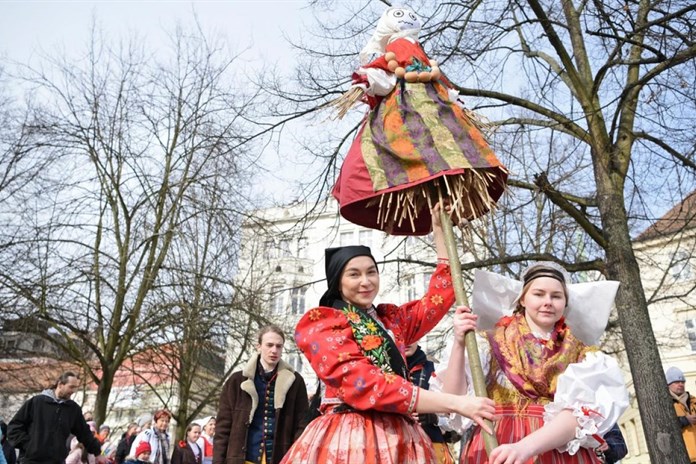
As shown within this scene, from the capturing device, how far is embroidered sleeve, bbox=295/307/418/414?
8.54 ft

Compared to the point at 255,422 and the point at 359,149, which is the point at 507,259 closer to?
the point at 255,422

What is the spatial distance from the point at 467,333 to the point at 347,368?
1.73 feet

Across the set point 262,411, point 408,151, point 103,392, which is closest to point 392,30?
Result: point 408,151

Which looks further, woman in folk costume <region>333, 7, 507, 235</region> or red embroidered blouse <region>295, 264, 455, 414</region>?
woman in folk costume <region>333, 7, 507, 235</region>

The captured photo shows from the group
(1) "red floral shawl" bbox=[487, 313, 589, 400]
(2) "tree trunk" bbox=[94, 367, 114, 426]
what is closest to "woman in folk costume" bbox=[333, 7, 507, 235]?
(1) "red floral shawl" bbox=[487, 313, 589, 400]

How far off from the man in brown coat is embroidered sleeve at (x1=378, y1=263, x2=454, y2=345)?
2.84m

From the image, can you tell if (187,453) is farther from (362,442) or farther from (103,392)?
(362,442)

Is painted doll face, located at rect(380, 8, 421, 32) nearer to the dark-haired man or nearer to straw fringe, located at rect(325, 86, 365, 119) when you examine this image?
straw fringe, located at rect(325, 86, 365, 119)

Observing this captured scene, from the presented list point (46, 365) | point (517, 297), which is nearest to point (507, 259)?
point (517, 297)

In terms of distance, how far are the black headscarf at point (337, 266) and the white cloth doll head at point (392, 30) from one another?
108 cm

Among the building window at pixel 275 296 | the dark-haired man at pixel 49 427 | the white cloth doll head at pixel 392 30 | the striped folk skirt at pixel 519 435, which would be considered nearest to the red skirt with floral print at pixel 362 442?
the striped folk skirt at pixel 519 435

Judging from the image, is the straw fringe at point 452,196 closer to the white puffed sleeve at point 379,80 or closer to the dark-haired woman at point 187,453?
the white puffed sleeve at point 379,80

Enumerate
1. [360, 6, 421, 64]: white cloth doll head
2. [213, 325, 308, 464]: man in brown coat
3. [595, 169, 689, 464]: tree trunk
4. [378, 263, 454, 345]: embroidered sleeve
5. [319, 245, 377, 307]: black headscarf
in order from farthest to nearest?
[595, 169, 689, 464]: tree trunk
[213, 325, 308, 464]: man in brown coat
[360, 6, 421, 64]: white cloth doll head
[378, 263, 454, 345]: embroidered sleeve
[319, 245, 377, 307]: black headscarf

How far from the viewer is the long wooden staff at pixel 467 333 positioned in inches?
96.8
